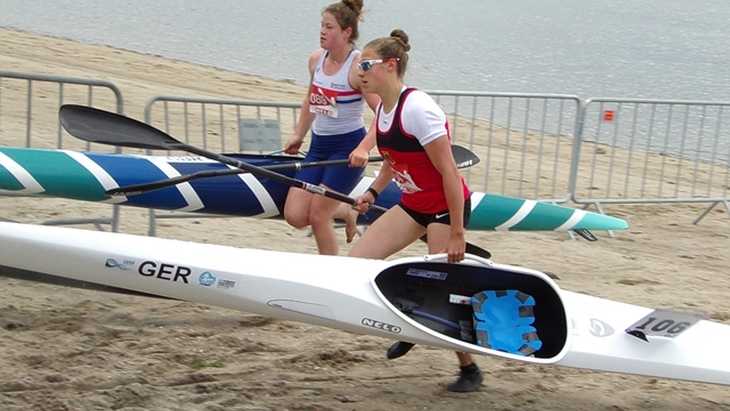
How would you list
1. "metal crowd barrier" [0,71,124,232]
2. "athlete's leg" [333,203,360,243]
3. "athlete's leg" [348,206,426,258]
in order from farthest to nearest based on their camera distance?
"metal crowd barrier" [0,71,124,232] → "athlete's leg" [333,203,360,243] → "athlete's leg" [348,206,426,258]

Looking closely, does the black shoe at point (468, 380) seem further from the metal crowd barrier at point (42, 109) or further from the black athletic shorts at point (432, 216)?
the metal crowd barrier at point (42, 109)

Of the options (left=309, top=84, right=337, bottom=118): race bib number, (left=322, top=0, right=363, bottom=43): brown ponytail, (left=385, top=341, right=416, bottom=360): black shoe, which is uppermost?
(left=322, top=0, right=363, bottom=43): brown ponytail

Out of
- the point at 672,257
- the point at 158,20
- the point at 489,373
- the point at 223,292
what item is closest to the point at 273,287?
the point at 223,292

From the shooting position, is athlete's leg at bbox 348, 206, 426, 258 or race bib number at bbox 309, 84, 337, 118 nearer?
athlete's leg at bbox 348, 206, 426, 258

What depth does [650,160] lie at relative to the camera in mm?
12258

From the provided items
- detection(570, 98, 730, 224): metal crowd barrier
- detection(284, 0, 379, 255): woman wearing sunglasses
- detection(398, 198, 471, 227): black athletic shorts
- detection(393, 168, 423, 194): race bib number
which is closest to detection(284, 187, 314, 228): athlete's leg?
detection(284, 0, 379, 255): woman wearing sunglasses

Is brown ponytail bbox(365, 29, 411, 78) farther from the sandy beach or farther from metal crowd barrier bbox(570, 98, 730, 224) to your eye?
metal crowd barrier bbox(570, 98, 730, 224)

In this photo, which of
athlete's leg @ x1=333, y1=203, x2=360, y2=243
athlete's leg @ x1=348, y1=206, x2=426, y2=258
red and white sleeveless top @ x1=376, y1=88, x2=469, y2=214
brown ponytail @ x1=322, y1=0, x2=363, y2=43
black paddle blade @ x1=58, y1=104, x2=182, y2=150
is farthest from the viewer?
athlete's leg @ x1=333, y1=203, x2=360, y2=243

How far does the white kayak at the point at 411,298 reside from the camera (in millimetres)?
4762

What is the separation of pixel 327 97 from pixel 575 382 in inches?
79.4

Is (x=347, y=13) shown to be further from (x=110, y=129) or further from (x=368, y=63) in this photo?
(x=110, y=129)

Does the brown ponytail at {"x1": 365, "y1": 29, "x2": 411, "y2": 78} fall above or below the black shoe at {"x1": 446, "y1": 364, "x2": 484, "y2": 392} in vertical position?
above

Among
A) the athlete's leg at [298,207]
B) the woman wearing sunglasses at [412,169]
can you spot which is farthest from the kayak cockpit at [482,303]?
the athlete's leg at [298,207]

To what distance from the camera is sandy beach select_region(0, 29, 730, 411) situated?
4789mm
